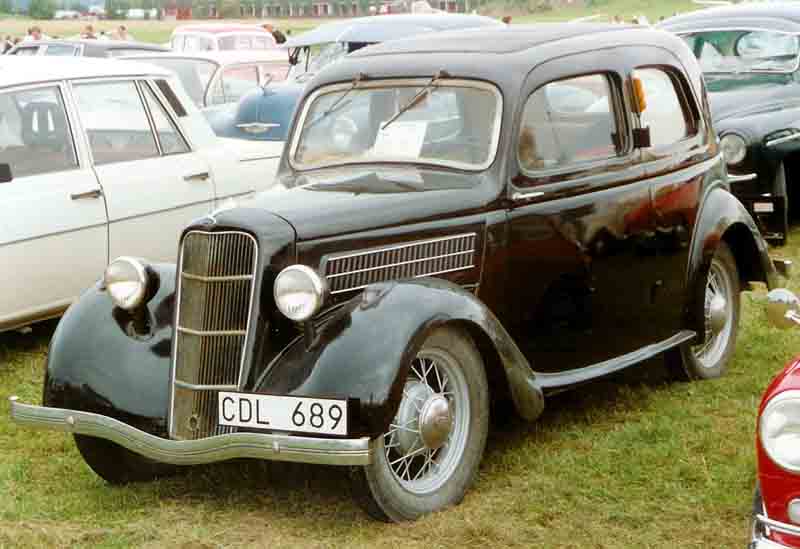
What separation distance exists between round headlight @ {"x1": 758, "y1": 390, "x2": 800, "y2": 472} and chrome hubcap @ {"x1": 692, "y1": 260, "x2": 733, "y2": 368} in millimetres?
3120

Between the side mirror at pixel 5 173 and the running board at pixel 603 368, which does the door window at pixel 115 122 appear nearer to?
the side mirror at pixel 5 173

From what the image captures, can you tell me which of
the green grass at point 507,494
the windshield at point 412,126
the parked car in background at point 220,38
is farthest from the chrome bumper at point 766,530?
the parked car in background at point 220,38

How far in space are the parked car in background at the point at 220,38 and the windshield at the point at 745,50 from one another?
12854 millimetres

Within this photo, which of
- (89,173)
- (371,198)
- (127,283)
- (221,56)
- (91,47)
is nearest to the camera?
(127,283)

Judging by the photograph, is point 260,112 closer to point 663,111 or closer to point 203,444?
point 663,111

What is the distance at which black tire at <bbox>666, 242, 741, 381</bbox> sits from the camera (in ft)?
21.3

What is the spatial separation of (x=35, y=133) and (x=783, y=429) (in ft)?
16.5

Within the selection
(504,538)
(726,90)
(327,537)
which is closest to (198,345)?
(327,537)

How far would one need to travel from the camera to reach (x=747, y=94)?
10.5 meters

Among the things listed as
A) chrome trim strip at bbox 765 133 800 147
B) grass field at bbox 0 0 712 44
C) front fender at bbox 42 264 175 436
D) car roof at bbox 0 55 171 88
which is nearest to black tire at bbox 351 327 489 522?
front fender at bbox 42 264 175 436

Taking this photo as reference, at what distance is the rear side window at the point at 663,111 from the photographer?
6.25 meters

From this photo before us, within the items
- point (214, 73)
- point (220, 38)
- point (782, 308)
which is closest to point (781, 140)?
point (782, 308)

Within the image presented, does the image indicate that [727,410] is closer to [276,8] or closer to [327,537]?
[327,537]

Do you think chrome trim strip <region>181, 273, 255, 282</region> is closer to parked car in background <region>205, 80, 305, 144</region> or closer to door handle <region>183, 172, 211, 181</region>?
door handle <region>183, 172, 211, 181</region>
